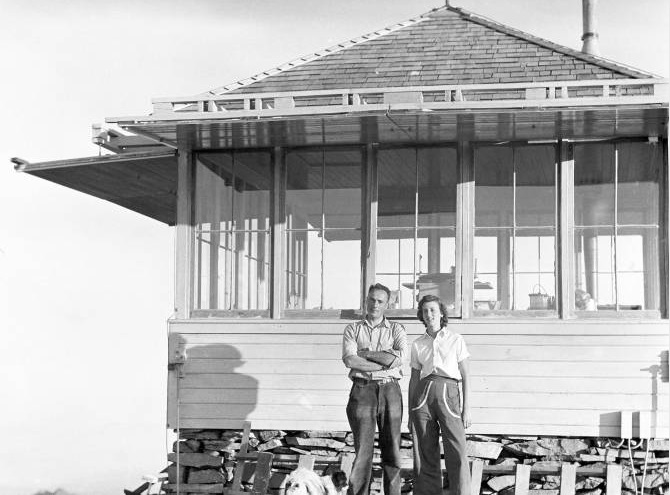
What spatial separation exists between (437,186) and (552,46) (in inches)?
88.9

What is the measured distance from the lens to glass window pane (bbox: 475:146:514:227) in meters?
12.0

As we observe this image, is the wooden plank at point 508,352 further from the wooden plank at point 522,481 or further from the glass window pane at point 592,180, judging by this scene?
the glass window pane at point 592,180

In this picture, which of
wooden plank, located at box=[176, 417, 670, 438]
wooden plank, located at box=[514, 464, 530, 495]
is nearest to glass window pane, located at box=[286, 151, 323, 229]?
wooden plank, located at box=[176, 417, 670, 438]

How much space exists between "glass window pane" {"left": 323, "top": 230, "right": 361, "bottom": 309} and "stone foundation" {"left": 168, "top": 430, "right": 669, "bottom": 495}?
4.40 feet

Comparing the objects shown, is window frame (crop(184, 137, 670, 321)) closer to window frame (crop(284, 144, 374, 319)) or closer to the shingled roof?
window frame (crop(284, 144, 374, 319))

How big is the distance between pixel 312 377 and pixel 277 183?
2024mm

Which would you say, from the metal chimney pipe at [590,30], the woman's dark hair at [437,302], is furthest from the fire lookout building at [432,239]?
the metal chimney pipe at [590,30]

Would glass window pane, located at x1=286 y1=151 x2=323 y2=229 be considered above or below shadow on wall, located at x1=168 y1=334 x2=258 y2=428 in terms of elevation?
above

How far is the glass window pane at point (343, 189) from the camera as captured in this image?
1224 centimetres

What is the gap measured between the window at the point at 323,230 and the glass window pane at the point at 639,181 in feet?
8.53

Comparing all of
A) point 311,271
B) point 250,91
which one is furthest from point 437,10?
point 311,271

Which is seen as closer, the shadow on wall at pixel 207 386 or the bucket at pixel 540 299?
the bucket at pixel 540 299

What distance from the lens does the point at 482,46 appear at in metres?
13.3

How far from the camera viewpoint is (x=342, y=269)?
12.2m
